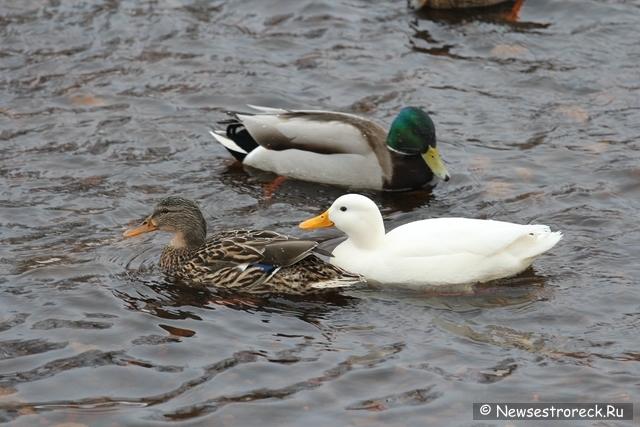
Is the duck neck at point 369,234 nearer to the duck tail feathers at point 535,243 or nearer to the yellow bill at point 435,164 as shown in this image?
the duck tail feathers at point 535,243

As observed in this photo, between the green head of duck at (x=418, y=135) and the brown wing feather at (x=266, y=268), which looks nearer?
the brown wing feather at (x=266, y=268)

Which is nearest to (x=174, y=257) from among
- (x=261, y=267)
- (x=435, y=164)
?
(x=261, y=267)

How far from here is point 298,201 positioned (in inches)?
397

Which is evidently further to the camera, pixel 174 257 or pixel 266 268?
pixel 174 257

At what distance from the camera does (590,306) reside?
7633 millimetres

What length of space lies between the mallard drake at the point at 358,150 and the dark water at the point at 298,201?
22 cm

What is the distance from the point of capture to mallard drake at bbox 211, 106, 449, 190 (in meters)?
10.3

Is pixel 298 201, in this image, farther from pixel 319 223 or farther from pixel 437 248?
pixel 437 248

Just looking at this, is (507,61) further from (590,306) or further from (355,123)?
(590,306)

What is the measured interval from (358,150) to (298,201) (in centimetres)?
83

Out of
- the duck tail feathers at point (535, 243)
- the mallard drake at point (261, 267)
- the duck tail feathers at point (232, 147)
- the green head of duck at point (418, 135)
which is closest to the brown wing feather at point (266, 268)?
the mallard drake at point (261, 267)

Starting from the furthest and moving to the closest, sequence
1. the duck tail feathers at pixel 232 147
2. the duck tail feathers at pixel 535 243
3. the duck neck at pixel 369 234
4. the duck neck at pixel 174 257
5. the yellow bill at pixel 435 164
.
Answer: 1. the duck tail feathers at pixel 232 147
2. the yellow bill at pixel 435 164
3. the duck neck at pixel 174 257
4. the duck neck at pixel 369 234
5. the duck tail feathers at pixel 535 243

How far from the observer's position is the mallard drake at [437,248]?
793cm

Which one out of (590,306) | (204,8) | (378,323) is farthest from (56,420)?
(204,8)
